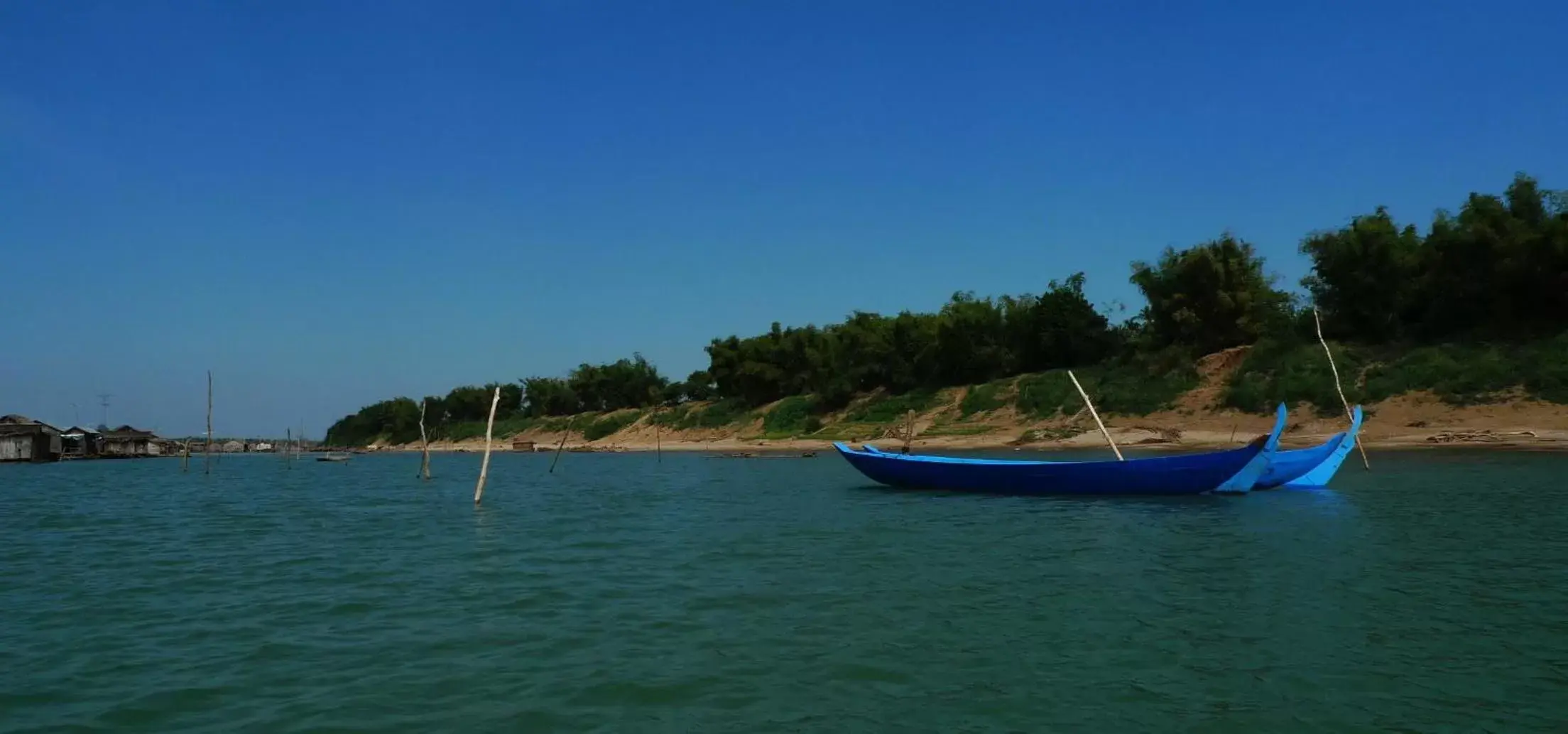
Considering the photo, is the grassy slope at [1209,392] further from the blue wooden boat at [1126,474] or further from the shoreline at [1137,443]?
the blue wooden boat at [1126,474]

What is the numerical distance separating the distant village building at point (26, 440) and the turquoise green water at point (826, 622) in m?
57.9

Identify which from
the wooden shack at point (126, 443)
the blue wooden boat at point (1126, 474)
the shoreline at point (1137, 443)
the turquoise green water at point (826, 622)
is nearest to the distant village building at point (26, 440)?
the wooden shack at point (126, 443)

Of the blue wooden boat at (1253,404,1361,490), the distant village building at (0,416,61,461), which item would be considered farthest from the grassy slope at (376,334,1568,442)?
the distant village building at (0,416,61,461)

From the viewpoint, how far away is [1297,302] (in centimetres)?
5553

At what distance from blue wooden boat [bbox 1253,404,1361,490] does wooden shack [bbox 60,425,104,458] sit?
8081 centimetres

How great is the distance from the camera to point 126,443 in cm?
8612

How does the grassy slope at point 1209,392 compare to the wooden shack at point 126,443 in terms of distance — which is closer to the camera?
the grassy slope at point 1209,392

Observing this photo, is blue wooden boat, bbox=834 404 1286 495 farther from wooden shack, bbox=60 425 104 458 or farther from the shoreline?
wooden shack, bbox=60 425 104 458

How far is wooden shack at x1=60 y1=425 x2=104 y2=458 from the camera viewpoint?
7600 centimetres

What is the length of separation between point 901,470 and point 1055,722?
21525 millimetres

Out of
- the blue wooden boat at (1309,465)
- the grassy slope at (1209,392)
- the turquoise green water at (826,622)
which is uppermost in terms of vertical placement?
the grassy slope at (1209,392)

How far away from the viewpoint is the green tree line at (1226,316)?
4494 cm

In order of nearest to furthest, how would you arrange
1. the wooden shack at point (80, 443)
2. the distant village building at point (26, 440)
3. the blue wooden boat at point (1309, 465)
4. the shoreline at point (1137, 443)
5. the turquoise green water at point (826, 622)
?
the turquoise green water at point (826, 622), the blue wooden boat at point (1309, 465), the shoreline at point (1137, 443), the distant village building at point (26, 440), the wooden shack at point (80, 443)

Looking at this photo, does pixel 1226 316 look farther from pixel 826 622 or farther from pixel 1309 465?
pixel 826 622
